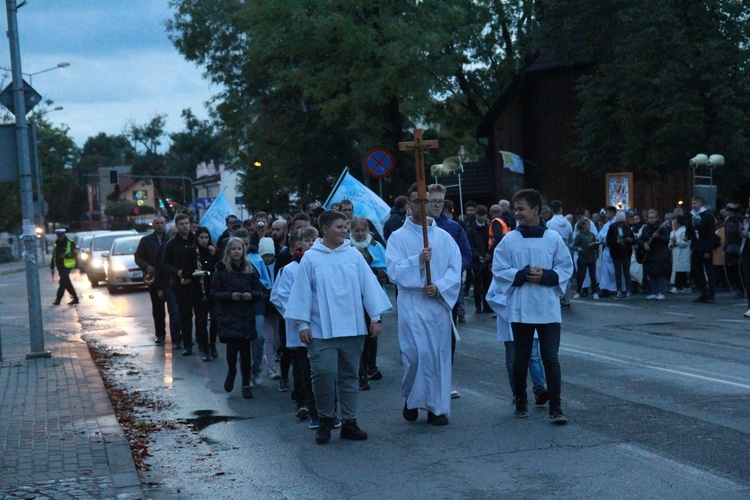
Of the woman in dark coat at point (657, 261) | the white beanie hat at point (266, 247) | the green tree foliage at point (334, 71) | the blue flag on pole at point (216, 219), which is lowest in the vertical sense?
the woman in dark coat at point (657, 261)

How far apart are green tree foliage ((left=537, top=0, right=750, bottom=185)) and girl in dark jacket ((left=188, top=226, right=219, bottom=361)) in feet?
47.8

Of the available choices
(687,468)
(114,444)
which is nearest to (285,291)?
(114,444)

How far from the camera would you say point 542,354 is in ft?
26.6

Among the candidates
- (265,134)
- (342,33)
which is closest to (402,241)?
(342,33)

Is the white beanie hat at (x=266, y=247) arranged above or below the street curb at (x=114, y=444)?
above

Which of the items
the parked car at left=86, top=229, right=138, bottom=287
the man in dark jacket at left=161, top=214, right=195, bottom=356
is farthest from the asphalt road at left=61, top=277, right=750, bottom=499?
the parked car at left=86, top=229, right=138, bottom=287

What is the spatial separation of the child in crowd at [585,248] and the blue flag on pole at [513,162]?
16655 mm

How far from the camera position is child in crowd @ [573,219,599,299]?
20.5 metres

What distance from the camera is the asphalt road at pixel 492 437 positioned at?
6387mm

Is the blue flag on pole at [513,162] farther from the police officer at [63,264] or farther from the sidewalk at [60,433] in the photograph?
the sidewalk at [60,433]

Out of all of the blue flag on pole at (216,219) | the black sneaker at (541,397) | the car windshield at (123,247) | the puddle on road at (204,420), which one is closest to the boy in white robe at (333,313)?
the puddle on road at (204,420)

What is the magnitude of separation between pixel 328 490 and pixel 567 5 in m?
25.9

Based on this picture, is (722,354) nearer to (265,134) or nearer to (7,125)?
(7,125)

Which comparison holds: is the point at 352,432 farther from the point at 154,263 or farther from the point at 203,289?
the point at 154,263
